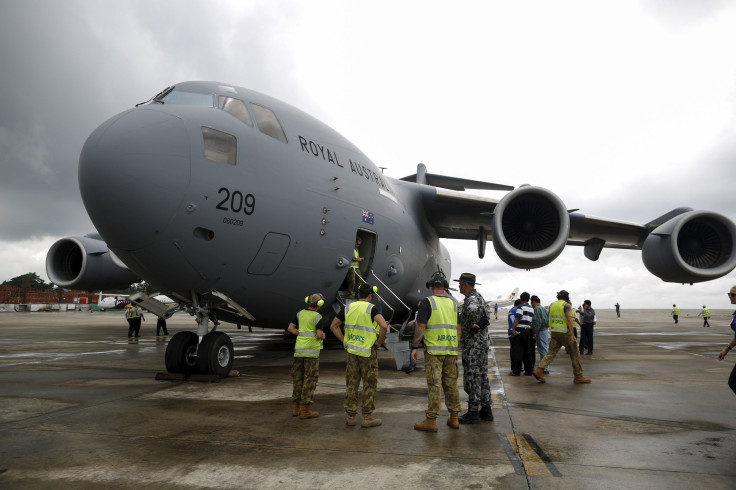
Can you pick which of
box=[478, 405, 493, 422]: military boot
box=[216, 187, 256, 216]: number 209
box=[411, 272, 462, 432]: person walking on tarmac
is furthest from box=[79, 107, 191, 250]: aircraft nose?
box=[478, 405, 493, 422]: military boot

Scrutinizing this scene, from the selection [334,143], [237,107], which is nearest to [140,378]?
[237,107]

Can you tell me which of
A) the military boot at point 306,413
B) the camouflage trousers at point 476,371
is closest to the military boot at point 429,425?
the camouflage trousers at point 476,371

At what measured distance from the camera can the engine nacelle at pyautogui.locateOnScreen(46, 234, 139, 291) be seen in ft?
41.7

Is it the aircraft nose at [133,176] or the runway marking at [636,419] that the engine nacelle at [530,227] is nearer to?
the runway marking at [636,419]

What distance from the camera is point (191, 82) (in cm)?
675

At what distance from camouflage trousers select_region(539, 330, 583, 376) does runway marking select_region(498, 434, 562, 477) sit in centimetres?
341

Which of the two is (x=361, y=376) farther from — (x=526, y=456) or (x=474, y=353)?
(x=526, y=456)

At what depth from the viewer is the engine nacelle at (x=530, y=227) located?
9469mm

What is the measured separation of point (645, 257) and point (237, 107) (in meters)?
10.7

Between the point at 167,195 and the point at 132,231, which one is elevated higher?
the point at 167,195

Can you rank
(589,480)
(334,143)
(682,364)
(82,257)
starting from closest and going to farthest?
(589,480) → (334,143) → (682,364) → (82,257)

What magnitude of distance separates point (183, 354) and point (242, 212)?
251 centimetres

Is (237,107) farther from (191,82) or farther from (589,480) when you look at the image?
(589,480)

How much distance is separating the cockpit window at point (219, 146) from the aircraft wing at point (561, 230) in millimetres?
5494
